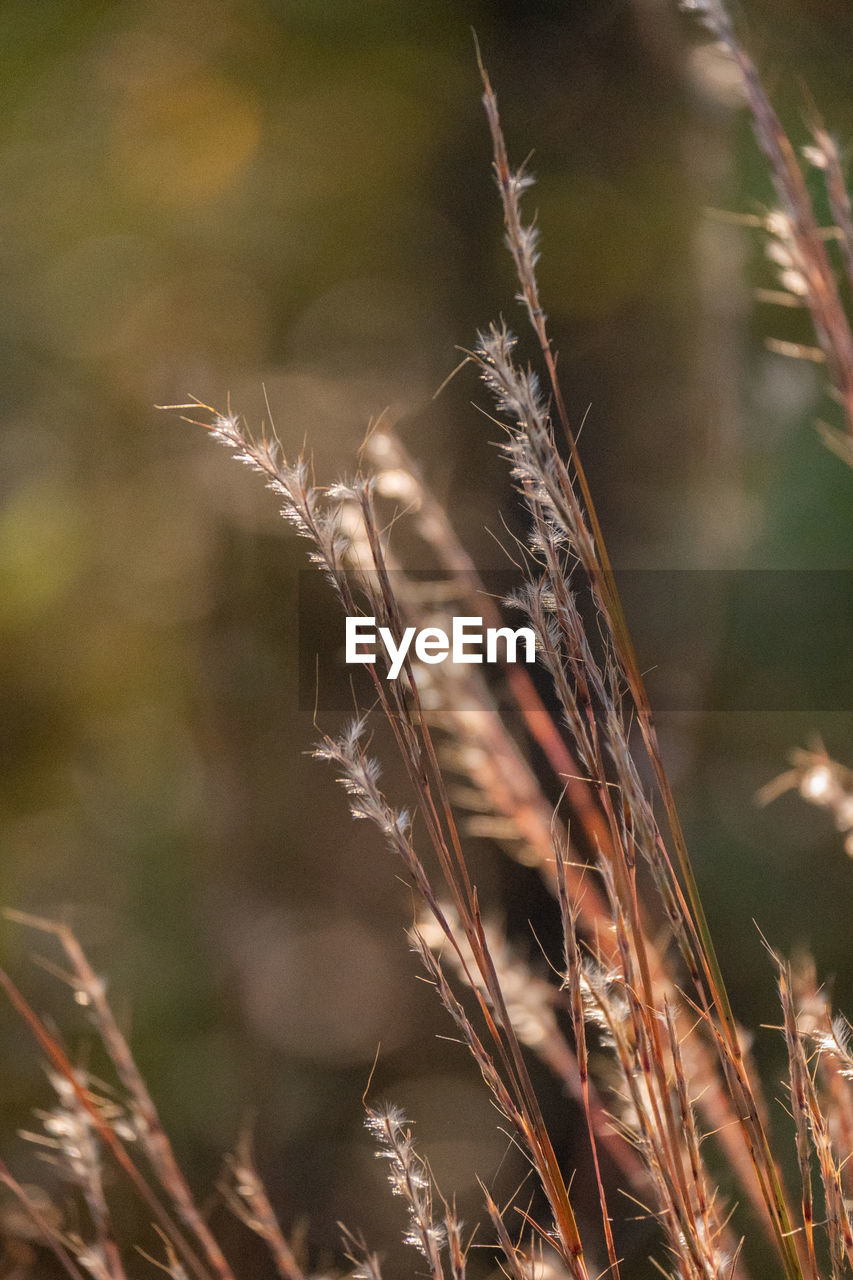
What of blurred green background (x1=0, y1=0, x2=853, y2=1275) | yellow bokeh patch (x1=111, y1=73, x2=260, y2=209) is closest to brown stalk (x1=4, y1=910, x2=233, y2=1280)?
blurred green background (x1=0, y1=0, x2=853, y2=1275)

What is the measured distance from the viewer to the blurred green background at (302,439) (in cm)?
246

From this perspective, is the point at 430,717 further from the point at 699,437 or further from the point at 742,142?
the point at 742,142

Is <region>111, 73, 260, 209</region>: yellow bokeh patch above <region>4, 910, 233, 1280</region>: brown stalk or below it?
above

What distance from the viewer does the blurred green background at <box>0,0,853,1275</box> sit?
2459mm

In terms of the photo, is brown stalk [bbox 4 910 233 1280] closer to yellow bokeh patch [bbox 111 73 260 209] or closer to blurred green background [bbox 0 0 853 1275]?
blurred green background [bbox 0 0 853 1275]

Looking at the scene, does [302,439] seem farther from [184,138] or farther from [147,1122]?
[147,1122]

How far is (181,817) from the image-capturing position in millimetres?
2729

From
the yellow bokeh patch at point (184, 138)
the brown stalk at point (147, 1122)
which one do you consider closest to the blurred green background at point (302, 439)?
the yellow bokeh patch at point (184, 138)

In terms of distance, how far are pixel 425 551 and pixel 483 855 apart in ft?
3.03

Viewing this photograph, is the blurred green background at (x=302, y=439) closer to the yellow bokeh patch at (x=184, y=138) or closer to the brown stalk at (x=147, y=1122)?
the yellow bokeh patch at (x=184, y=138)

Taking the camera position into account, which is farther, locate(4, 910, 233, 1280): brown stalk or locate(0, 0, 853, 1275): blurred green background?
locate(0, 0, 853, 1275): blurred green background

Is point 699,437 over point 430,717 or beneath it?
beneath

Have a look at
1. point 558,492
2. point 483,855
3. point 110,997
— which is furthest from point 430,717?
point 110,997

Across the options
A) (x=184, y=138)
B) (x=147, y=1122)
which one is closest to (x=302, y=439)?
(x=184, y=138)
